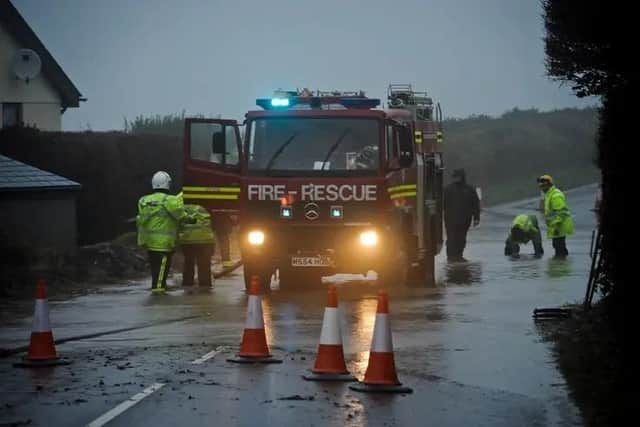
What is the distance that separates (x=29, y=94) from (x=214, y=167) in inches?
1225

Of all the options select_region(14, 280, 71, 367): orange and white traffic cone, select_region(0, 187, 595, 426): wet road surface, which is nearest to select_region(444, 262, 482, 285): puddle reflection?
select_region(0, 187, 595, 426): wet road surface

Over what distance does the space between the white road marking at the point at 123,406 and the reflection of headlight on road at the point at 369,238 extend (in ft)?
33.1

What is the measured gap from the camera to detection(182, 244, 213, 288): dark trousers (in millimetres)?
24047

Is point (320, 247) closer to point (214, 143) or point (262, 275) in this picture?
point (262, 275)

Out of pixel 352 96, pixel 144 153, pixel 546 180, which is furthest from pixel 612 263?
pixel 144 153

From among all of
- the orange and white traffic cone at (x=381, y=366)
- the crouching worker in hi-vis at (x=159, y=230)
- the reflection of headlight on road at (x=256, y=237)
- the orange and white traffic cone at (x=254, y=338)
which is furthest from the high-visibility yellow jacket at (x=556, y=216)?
the orange and white traffic cone at (x=381, y=366)

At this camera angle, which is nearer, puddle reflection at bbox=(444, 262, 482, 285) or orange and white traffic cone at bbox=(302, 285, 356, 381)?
orange and white traffic cone at bbox=(302, 285, 356, 381)

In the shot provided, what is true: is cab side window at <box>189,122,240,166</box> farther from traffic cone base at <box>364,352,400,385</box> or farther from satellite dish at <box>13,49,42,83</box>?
satellite dish at <box>13,49,42,83</box>

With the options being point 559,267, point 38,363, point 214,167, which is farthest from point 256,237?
point 38,363

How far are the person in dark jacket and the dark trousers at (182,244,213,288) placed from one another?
750 centimetres

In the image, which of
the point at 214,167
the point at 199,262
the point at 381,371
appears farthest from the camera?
the point at 199,262

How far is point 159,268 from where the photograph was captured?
76.6ft

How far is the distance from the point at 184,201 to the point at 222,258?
6671 mm

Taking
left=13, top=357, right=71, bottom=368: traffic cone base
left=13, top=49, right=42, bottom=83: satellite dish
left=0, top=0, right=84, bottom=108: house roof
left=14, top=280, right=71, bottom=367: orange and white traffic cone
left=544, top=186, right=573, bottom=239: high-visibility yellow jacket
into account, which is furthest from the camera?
left=0, top=0, right=84, bottom=108: house roof
